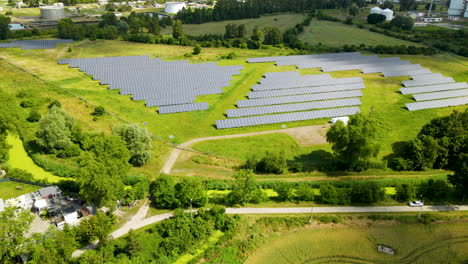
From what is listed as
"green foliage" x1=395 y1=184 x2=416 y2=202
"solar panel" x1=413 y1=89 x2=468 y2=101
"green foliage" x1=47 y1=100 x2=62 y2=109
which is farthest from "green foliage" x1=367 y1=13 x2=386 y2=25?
"green foliage" x1=47 y1=100 x2=62 y2=109

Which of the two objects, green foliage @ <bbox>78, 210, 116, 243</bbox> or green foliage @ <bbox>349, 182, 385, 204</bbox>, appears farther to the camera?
green foliage @ <bbox>349, 182, 385, 204</bbox>

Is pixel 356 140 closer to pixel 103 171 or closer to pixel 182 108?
pixel 103 171

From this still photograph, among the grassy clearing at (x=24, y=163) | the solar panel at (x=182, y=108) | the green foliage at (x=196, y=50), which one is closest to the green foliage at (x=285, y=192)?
the solar panel at (x=182, y=108)

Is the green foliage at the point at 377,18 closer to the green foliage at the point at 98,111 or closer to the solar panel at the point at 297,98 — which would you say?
the solar panel at the point at 297,98

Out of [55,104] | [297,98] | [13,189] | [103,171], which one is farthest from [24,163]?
[297,98]

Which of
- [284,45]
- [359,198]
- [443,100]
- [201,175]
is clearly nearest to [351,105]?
[443,100]

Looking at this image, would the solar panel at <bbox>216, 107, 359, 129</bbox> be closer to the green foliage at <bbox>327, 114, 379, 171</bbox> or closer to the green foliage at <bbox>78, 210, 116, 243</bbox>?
the green foliage at <bbox>327, 114, 379, 171</bbox>
